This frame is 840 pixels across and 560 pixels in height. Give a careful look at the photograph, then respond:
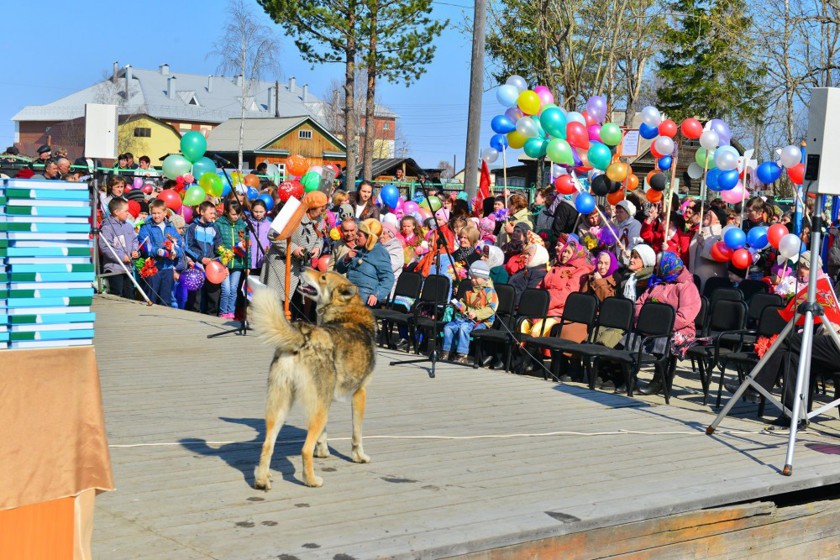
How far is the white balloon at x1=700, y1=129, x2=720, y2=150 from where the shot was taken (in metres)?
14.1

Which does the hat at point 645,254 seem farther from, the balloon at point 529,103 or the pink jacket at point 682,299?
the balloon at point 529,103

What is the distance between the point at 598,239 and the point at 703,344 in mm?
3874

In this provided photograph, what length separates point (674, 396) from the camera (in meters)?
10.4

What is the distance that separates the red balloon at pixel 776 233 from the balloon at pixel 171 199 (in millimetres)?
8590

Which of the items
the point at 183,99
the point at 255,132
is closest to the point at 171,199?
the point at 255,132

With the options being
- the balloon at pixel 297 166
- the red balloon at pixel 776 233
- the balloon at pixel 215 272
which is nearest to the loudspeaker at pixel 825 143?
the red balloon at pixel 776 233

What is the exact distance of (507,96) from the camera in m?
15.8

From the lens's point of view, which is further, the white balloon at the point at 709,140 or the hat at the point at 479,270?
the white balloon at the point at 709,140

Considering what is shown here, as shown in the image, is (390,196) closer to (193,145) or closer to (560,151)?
(193,145)

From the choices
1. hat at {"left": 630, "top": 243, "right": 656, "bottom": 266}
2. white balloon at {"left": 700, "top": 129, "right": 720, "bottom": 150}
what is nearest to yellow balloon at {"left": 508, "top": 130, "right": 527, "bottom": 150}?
white balloon at {"left": 700, "top": 129, "right": 720, "bottom": 150}

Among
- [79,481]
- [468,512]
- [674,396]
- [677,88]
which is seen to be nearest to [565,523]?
[468,512]

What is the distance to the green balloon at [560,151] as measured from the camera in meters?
14.5

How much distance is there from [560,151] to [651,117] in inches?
57.4

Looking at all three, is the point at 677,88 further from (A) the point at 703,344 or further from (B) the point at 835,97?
(B) the point at 835,97
